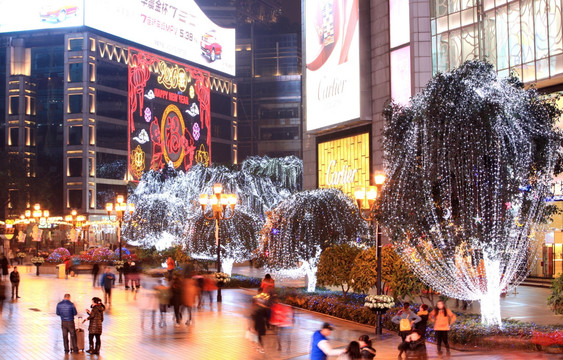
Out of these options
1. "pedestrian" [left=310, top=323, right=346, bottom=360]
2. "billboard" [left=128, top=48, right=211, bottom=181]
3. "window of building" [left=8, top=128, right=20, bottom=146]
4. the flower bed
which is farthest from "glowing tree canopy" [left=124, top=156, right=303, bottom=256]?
"pedestrian" [left=310, top=323, right=346, bottom=360]

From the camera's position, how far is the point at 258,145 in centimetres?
11831

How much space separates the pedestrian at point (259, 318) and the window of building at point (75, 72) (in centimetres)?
7891

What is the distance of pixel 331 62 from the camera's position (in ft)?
159

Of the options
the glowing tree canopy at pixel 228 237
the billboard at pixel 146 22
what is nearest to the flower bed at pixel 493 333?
the glowing tree canopy at pixel 228 237

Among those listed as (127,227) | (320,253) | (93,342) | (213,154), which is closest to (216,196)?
(320,253)

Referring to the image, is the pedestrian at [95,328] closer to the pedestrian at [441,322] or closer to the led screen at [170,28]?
the pedestrian at [441,322]

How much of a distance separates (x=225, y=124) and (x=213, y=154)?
5880 millimetres

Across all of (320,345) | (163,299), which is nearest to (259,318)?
(320,345)

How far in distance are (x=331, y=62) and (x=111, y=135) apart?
5223cm

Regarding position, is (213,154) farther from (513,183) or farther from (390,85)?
(513,183)

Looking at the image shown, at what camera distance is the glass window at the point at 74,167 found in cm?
9162

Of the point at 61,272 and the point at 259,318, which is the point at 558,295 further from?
the point at 61,272

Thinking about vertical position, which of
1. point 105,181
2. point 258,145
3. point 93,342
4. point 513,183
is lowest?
point 93,342

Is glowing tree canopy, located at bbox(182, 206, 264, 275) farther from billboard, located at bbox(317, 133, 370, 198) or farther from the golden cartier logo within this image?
the golden cartier logo
